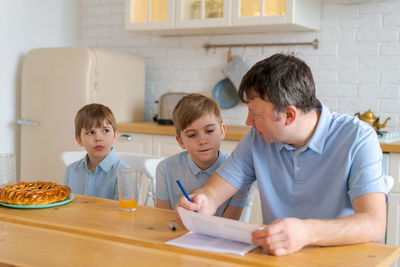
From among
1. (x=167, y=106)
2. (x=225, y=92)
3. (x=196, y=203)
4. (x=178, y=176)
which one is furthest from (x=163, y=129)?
(x=196, y=203)

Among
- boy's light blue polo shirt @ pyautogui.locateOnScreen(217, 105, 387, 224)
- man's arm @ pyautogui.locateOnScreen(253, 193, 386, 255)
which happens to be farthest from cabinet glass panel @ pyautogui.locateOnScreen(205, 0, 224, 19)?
man's arm @ pyautogui.locateOnScreen(253, 193, 386, 255)

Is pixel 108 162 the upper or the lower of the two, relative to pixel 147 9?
lower

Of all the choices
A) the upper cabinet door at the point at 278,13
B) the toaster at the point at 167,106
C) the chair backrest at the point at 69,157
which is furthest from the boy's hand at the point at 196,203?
the toaster at the point at 167,106

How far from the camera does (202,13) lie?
145 inches

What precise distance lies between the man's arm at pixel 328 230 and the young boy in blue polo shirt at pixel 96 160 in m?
1.14

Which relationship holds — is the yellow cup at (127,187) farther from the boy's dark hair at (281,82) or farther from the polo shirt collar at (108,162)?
the polo shirt collar at (108,162)

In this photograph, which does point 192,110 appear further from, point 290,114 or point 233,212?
point 290,114

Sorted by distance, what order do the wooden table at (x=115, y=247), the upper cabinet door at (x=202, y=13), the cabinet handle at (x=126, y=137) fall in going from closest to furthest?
1. the wooden table at (x=115, y=247)
2. the upper cabinet door at (x=202, y=13)
3. the cabinet handle at (x=126, y=137)

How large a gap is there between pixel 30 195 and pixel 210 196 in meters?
0.60

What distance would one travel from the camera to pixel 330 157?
1637mm

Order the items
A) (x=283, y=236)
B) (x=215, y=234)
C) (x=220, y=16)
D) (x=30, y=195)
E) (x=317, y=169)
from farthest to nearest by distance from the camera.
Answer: (x=220, y=16), (x=30, y=195), (x=317, y=169), (x=215, y=234), (x=283, y=236)

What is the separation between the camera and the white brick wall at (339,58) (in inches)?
136

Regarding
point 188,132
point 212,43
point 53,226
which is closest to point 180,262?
point 53,226

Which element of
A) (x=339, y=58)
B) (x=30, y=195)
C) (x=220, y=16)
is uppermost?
(x=220, y=16)
